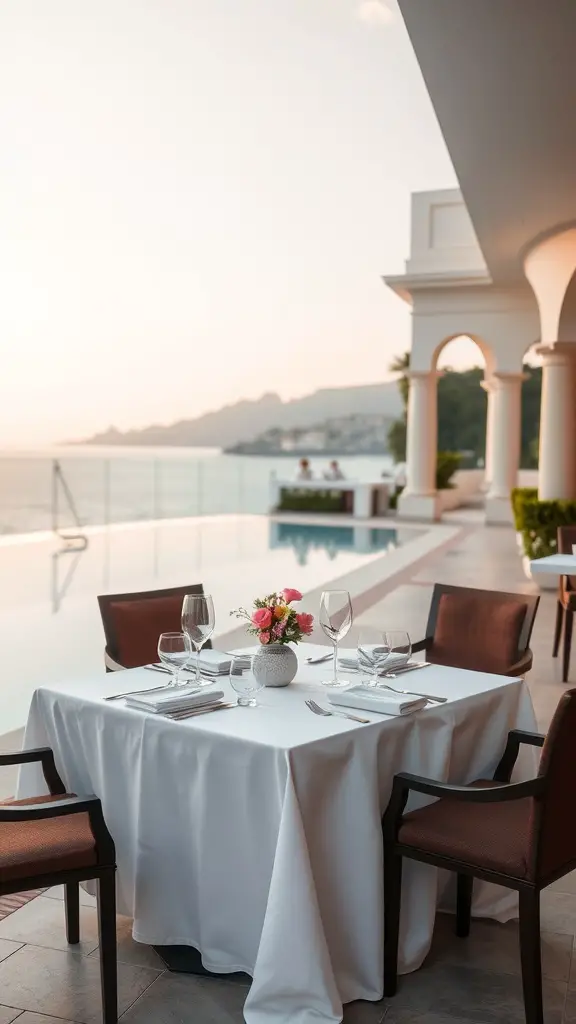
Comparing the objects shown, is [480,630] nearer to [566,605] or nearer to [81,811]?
[81,811]

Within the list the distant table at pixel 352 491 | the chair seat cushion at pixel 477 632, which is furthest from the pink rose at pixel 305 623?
the distant table at pixel 352 491

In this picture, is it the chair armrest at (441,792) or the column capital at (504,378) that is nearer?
the chair armrest at (441,792)

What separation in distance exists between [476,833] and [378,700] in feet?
1.37

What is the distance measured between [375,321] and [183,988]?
111 feet

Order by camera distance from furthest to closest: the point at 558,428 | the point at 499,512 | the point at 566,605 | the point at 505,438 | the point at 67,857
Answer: the point at 505,438
the point at 499,512
the point at 558,428
the point at 566,605
the point at 67,857

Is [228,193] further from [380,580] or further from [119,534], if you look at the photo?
[380,580]

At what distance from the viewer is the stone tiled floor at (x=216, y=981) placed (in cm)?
239

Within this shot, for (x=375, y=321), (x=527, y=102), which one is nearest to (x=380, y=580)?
(x=527, y=102)

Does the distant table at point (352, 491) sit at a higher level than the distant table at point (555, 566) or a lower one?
lower

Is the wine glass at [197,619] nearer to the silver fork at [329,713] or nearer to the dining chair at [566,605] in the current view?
the silver fork at [329,713]

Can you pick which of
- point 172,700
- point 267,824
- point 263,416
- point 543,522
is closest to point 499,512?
point 543,522

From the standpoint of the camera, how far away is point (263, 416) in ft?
145

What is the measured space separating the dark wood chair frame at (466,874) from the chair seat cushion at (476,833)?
0.02 meters

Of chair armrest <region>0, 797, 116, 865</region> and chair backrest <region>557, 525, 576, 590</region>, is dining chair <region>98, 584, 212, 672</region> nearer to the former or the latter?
chair armrest <region>0, 797, 116, 865</region>
